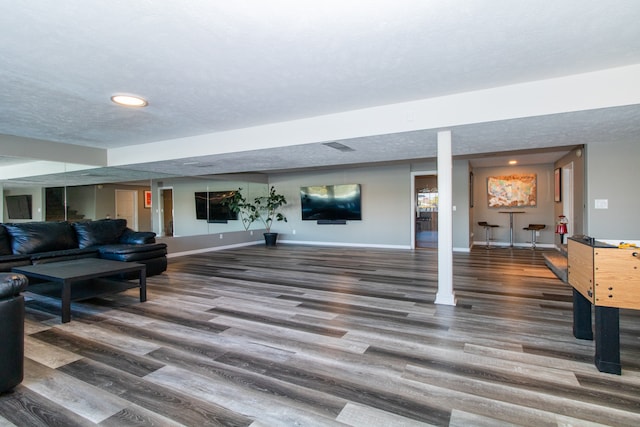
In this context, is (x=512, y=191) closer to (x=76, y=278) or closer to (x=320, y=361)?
(x=320, y=361)

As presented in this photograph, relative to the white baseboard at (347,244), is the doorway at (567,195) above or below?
above

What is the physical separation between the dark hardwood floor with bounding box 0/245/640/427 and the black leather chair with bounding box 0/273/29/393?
0.12 m

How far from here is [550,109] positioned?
9.61 feet

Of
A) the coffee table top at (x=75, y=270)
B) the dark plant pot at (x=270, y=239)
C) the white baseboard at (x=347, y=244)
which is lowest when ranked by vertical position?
the white baseboard at (x=347, y=244)

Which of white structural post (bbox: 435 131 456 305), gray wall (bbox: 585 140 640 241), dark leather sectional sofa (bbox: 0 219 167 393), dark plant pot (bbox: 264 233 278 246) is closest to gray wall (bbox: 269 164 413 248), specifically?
dark plant pot (bbox: 264 233 278 246)

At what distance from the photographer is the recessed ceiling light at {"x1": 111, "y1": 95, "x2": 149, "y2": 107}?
325 centimetres

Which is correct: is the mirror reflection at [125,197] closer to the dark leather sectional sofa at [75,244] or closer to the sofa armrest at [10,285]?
the dark leather sectional sofa at [75,244]

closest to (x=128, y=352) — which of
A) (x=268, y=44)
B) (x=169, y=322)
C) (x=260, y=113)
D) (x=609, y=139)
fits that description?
(x=169, y=322)

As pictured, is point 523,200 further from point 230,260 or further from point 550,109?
point 230,260

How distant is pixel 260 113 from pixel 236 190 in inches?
224

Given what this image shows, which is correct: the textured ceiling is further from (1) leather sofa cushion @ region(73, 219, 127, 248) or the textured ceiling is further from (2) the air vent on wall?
(1) leather sofa cushion @ region(73, 219, 127, 248)

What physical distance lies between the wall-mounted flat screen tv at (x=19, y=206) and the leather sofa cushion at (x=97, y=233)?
3.72ft

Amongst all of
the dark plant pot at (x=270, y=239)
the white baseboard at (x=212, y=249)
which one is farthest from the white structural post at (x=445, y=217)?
the dark plant pot at (x=270, y=239)

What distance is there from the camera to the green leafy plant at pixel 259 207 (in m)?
9.26
